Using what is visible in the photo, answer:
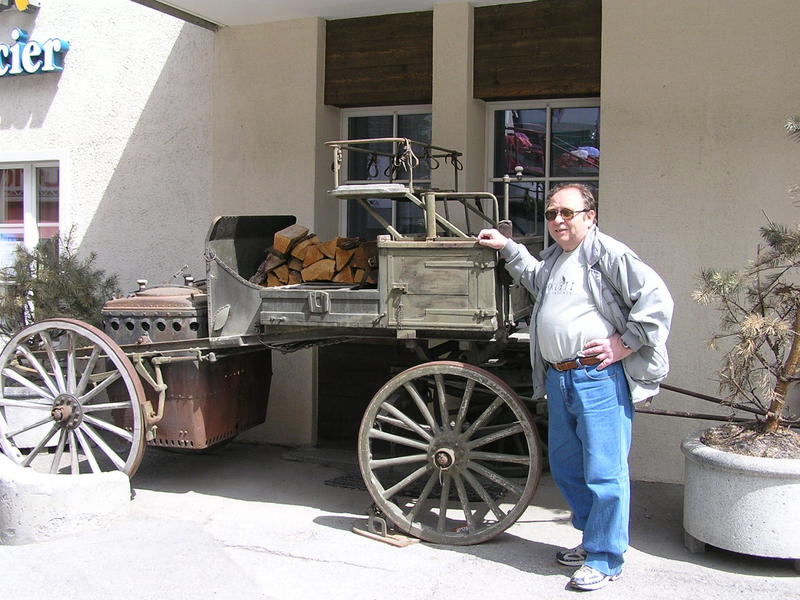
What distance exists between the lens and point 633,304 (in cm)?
398

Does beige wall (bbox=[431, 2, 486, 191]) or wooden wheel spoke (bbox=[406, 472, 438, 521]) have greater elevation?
beige wall (bbox=[431, 2, 486, 191])

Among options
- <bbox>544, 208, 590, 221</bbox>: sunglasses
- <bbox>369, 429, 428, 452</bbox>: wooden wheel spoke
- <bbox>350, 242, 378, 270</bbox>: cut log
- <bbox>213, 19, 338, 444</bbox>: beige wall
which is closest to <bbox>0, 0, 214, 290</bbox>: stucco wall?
<bbox>213, 19, 338, 444</bbox>: beige wall

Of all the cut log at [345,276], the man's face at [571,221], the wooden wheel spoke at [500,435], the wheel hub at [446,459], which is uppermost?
the man's face at [571,221]

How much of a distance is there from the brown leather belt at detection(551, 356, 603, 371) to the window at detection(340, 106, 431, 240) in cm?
265

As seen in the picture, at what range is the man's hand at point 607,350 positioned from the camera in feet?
13.0

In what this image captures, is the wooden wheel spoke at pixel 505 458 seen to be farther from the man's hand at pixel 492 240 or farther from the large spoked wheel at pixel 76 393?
the large spoked wheel at pixel 76 393

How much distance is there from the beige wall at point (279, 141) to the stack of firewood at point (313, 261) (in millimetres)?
1244

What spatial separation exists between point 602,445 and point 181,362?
2.53 metres

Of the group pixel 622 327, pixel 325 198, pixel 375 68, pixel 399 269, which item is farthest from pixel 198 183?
pixel 622 327

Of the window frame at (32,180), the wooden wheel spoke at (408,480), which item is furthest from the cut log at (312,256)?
the window frame at (32,180)

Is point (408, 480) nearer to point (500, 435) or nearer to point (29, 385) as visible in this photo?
point (500, 435)

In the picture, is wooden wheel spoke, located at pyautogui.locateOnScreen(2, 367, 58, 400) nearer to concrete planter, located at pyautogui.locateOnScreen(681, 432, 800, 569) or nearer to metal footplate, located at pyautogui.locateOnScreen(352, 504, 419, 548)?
metal footplate, located at pyautogui.locateOnScreen(352, 504, 419, 548)

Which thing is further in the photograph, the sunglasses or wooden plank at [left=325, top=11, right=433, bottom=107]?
wooden plank at [left=325, top=11, right=433, bottom=107]

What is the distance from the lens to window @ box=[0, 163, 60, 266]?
8.15 meters
